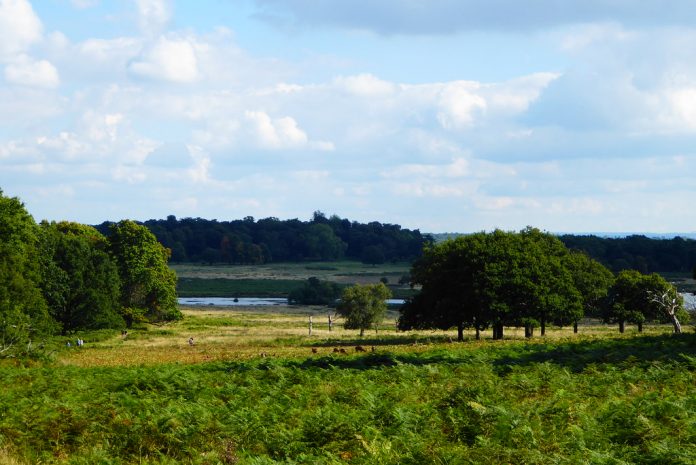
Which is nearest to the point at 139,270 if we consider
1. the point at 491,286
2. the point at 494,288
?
the point at 491,286

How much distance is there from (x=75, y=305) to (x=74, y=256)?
16.8 ft

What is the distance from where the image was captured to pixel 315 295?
159000mm

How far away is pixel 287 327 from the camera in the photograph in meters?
97.0

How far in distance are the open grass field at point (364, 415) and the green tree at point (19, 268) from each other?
23685 millimetres

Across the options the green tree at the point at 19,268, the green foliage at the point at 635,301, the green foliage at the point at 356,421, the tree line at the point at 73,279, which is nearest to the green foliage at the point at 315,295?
the tree line at the point at 73,279

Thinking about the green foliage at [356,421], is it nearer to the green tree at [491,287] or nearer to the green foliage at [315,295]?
the green tree at [491,287]

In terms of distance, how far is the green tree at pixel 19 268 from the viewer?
5394 cm

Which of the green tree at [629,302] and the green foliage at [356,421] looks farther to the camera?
the green tree at [629,302]

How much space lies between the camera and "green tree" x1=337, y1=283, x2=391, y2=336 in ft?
266

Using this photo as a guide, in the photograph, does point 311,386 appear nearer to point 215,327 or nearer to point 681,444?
point 681,444

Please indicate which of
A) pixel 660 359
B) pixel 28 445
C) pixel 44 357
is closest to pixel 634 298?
pixel 660 359

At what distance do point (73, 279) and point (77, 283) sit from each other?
0.59 meters

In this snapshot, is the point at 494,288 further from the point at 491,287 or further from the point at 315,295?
the point at 315,295

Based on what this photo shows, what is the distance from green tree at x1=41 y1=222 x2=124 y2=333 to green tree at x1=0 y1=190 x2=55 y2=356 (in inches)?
461
